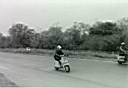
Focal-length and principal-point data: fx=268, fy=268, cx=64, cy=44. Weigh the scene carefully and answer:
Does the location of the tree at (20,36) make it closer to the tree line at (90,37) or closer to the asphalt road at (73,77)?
the tree line at (90,37)

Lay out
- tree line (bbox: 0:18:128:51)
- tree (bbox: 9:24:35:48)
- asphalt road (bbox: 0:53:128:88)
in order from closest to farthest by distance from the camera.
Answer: asphalt road (bbox: 0:53:128:88) → tree line (bbox: 0:18:128:51) → tree (bbox: 9:24:35:48)

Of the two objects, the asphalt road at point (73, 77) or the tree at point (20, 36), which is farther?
the tree at point (20, 36)

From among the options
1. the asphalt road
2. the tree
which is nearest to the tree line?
the tree

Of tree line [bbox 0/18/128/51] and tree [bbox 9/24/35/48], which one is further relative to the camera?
tree [bbox 9/24/35/48]

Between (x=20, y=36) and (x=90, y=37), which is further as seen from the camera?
(x=20, y=36)

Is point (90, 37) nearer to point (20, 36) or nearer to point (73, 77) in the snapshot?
point (73, 77)

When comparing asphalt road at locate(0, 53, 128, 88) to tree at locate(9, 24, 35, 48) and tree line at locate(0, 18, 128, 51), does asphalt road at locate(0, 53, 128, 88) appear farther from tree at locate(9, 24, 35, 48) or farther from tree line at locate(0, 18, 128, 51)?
tree at locate(9, 24, 35, 48)

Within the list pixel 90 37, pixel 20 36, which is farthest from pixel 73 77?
pixel 20 36

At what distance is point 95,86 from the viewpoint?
978cm

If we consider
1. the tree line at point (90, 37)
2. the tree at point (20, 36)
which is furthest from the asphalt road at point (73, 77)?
the tree at point (20, 36)

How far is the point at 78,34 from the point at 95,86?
44.3 m

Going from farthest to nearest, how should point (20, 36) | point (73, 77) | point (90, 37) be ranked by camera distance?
point (20, 36) → point (90, 37) → point (73, 77)

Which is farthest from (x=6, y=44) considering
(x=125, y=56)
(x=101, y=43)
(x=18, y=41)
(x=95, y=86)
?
(x=95, y=86)

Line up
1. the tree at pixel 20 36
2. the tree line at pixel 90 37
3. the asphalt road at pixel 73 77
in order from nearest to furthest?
the asphalt road at pixel 73 77 < the tree line at pixel 90 37 < the tree at pixel 20 36
